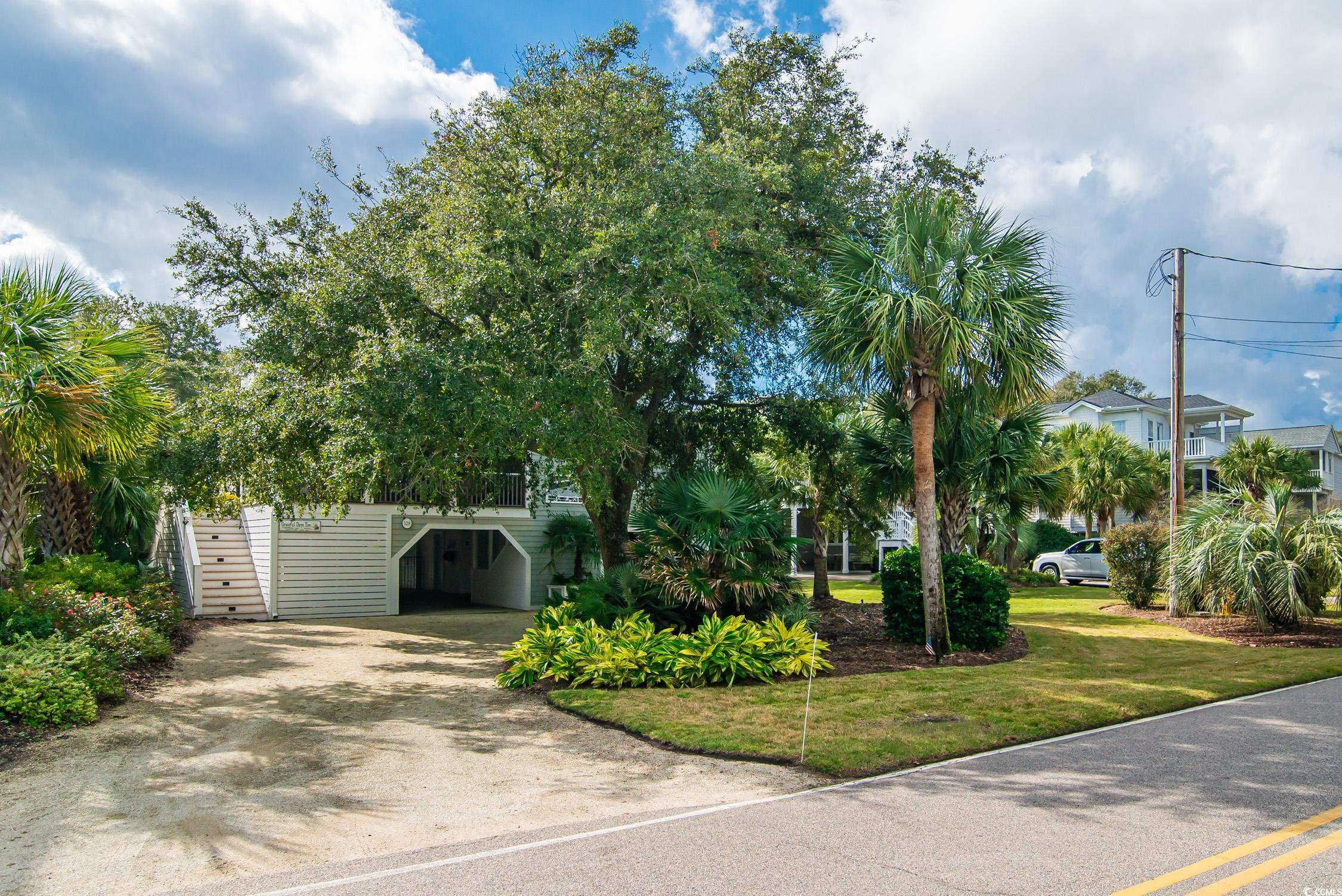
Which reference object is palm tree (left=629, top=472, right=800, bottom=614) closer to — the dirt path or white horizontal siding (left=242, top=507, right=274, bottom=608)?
the dirt path

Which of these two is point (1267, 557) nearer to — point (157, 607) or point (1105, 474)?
point (1105, 474)

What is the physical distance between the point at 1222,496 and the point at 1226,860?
13563 mm

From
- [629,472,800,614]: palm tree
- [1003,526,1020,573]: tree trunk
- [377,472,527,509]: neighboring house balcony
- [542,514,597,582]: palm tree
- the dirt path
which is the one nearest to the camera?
the dirt path

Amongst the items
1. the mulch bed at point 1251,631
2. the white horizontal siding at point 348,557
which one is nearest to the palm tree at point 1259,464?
the mulch bed at point 1251,631

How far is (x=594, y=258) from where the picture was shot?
10.7m

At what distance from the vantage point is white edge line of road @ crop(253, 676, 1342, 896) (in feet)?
15.1

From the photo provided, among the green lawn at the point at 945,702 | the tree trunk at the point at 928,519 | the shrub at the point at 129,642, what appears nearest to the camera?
the green lawn at the point at 945,702

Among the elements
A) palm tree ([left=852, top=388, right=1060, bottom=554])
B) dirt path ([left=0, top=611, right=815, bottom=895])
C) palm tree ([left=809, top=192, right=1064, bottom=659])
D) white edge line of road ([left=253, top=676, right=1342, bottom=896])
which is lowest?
dirt path ([left=0, top=611, right=815, bottom=895])

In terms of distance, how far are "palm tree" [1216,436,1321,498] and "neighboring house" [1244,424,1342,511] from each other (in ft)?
31.0

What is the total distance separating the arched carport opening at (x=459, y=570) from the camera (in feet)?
68.5

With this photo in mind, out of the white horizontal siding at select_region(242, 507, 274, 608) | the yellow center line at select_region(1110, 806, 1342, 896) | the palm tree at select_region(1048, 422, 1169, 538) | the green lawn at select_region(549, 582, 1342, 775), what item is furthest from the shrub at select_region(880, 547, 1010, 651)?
the palm tree at select_region(1048, 422, 1169, 538)

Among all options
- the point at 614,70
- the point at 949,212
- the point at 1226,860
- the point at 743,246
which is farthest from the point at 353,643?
the point at 1226,860

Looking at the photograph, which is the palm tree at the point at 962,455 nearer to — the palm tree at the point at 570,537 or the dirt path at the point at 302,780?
the dirt path at the point at 302,780

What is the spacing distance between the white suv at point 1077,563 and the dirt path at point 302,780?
2363 cm
